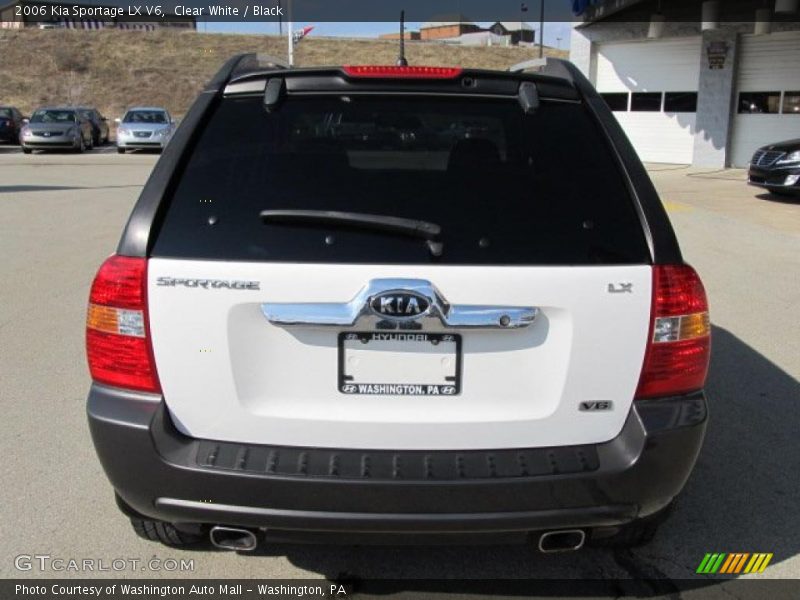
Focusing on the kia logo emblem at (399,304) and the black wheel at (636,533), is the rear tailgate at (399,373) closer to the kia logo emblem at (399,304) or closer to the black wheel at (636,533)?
the kia logo emblem at (399,304)

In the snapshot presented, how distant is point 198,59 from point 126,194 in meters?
42.8

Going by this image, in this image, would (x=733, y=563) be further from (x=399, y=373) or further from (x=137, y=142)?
(x=137, y=142)

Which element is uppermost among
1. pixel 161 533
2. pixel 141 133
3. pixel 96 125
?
pixel 161 533

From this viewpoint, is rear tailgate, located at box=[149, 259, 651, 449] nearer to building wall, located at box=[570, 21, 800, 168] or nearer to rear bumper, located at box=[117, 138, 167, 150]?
building wall, located at box=[570, 21, 800, 168]

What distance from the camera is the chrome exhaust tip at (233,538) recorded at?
239cm

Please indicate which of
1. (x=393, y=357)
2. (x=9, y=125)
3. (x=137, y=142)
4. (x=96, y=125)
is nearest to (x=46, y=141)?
(x=137, y=142)

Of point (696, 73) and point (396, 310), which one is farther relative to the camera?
point (696, 73)

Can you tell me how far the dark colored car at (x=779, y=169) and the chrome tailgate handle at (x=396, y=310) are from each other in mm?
13339

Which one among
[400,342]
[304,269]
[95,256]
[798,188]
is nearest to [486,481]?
[400,342]

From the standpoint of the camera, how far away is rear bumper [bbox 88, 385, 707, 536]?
90.5 inches

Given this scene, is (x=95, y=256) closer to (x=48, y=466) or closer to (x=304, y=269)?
(x=48, y=466)

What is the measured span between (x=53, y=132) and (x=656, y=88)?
1951cm

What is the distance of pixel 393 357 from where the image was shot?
2.35 m

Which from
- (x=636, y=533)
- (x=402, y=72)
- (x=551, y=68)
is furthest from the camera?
(x=551, y=68)
